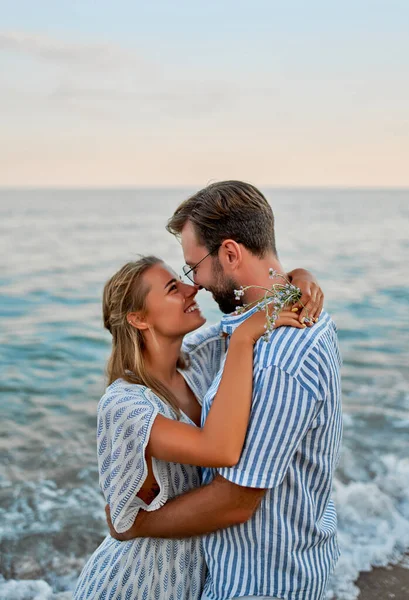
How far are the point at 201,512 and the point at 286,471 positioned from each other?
0.30 m

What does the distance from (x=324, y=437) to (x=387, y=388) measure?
6.74 metres

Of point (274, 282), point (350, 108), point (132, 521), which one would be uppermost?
point (350, 108)

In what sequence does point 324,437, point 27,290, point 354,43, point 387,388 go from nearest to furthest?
point 324,437
point 387,388
point 27,290
point 354,43

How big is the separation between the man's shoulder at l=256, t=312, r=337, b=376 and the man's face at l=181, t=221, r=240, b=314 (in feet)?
1.15

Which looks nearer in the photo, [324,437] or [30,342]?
[324,437]

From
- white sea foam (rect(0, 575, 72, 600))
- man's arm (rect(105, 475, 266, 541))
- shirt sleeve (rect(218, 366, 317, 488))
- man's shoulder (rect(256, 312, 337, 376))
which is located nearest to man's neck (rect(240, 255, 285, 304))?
man's shoulder (rect(256, 312, 337, 376))

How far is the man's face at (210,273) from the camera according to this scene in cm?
244

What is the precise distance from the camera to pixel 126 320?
9.03 ft

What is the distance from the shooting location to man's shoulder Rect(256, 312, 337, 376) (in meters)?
2.02

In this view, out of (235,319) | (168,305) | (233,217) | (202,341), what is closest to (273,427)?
(235,319)

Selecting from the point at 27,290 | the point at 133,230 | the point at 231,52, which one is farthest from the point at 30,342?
the point at 231,52

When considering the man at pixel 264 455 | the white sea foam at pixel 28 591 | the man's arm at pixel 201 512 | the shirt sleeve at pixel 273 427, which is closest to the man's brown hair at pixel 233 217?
the man at pixel 264 455

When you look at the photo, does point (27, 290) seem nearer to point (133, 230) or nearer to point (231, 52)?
point (133, 230)

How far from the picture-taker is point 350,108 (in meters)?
34.2
